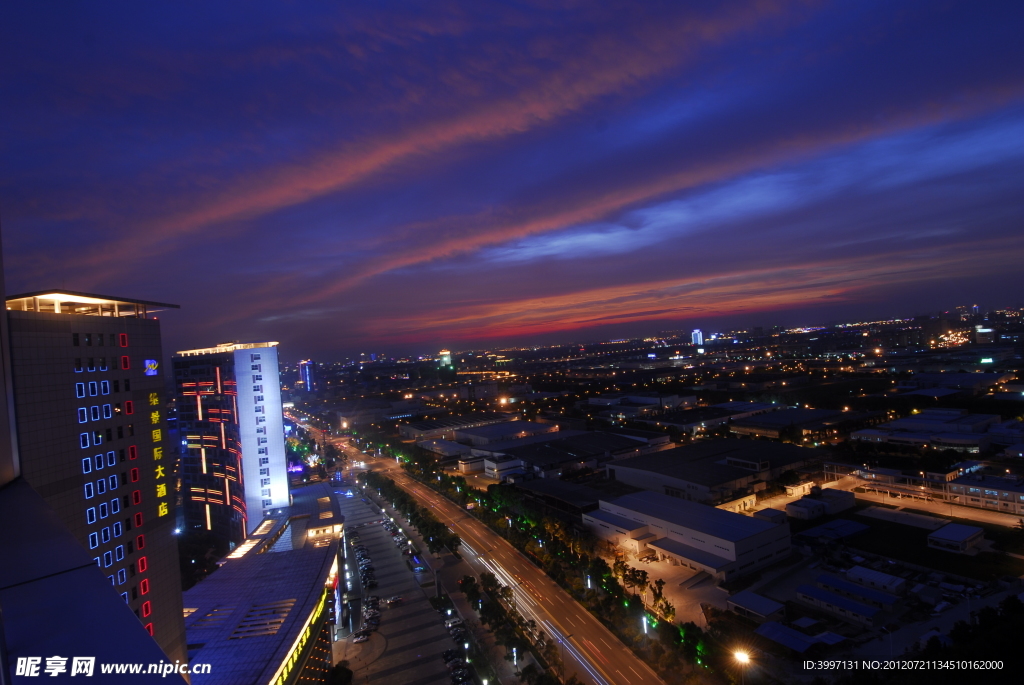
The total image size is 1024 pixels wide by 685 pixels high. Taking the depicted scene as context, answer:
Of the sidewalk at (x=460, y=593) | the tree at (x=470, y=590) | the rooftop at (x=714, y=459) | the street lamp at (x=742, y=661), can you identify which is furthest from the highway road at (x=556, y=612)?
the rooftop at (x=714, y=459)

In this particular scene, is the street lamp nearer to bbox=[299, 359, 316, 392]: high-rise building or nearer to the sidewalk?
the sidewalk

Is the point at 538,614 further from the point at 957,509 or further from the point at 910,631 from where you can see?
the point at 957,509

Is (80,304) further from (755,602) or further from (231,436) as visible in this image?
(755,602)

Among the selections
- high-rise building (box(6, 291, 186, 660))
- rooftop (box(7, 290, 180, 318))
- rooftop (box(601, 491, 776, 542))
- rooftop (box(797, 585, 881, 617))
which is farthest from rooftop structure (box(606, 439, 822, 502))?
rooftop (box(7, 290, 180, 318))

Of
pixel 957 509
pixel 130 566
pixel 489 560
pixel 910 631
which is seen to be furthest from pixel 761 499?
pixel 130 566

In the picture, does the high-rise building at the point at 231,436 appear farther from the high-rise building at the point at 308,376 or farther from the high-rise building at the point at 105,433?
the high-rise building at the point at 308,376

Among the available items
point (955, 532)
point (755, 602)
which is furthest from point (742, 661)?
point (955, 532)
